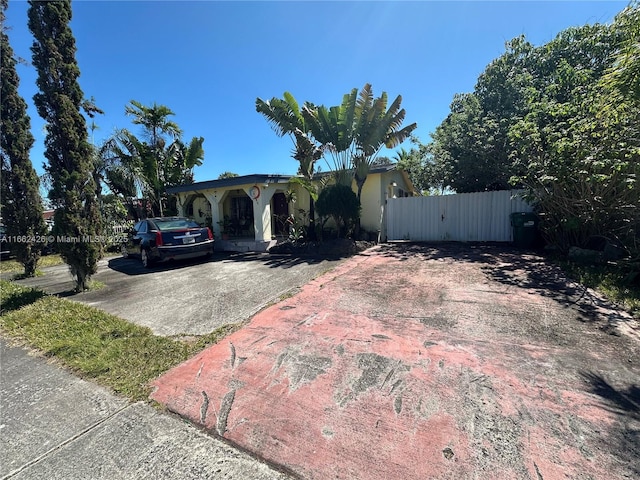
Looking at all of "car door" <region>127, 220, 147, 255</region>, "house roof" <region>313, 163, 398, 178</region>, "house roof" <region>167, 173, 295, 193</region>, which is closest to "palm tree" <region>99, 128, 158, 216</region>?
"house roof" <region>167, 173, 295, 193</region>

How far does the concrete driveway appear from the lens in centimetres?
485

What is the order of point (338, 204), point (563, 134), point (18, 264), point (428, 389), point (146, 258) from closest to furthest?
point (428, 389) < point (563, 134) < point (146, 258) < point (338, 204) < point (18, 264)

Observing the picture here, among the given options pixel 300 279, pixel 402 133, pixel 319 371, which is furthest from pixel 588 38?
pixel 319 371

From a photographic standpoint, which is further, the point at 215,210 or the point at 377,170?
the point at 215,210

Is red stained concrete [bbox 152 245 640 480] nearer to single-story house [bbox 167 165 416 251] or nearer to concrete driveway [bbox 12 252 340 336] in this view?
concrete driveway [bbox 12 252 340 336]

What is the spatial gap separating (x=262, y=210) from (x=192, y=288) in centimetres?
515

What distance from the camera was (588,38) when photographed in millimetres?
10891

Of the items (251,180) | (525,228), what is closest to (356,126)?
(251,180)

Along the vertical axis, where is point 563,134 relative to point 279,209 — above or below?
above

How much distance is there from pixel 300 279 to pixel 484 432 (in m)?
5.17

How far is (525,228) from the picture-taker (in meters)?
9.81

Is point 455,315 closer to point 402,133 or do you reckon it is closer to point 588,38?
point 402,133

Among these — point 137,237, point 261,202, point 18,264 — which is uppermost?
point 261,202

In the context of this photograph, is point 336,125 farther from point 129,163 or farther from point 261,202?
point 129,163
